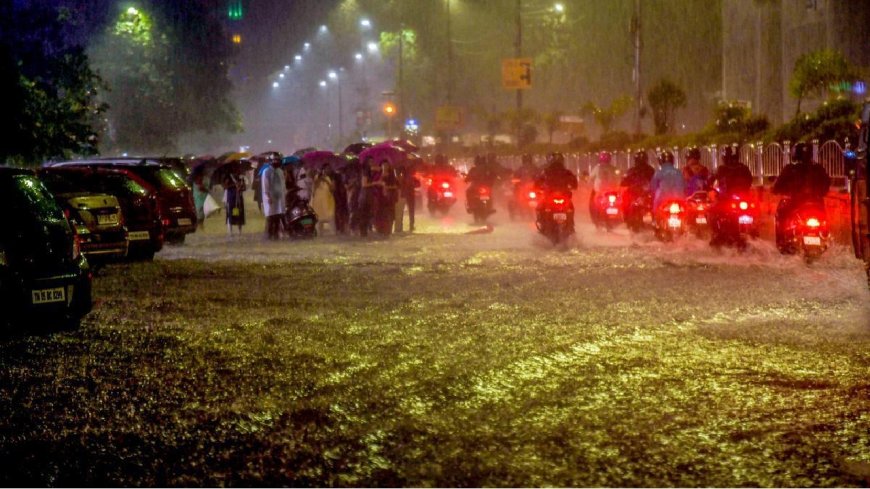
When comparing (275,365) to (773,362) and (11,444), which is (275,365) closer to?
(11,444)

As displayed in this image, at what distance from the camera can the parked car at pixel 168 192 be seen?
22312 mm

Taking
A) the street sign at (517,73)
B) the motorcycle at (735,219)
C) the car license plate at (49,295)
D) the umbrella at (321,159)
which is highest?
the street sign at (517,73)

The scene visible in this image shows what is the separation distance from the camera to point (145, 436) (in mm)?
7051

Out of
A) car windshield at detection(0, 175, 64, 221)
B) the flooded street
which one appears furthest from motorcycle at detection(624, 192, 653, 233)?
car windshield at detection(0, 175, 64, 221)

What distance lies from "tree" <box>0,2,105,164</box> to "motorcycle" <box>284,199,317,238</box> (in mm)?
5468

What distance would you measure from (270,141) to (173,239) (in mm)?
131809

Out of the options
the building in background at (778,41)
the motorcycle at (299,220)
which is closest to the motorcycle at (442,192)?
the motorcycle at (299,220)

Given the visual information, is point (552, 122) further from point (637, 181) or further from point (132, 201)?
point (132, 201)

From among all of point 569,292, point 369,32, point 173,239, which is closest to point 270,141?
point 369,32

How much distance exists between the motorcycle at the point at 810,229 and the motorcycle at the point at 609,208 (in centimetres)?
719

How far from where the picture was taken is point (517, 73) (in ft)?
146

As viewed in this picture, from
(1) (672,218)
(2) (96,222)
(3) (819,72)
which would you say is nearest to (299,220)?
(2) (96,222)

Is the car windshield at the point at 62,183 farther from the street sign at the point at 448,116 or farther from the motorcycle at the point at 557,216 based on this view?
the street sign at the point at 448,116

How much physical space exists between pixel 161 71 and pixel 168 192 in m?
34.4
